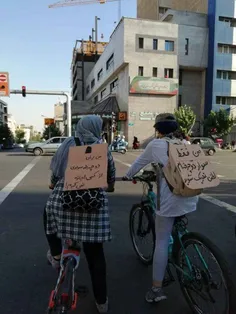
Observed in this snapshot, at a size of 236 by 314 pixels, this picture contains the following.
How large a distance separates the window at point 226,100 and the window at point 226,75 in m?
2.64

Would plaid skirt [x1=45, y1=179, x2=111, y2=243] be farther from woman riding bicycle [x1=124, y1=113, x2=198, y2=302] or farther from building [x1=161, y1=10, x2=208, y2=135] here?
building [x1=161, y1=10, x2=208, y2=135]

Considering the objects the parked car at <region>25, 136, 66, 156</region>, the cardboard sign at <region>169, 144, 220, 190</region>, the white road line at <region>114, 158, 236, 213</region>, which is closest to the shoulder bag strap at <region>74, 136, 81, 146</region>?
the cardboard sign at <region>169, 144, 220, 190</region>

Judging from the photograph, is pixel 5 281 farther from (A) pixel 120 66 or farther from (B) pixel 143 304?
(A) pixel 120 66

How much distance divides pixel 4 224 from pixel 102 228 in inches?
132

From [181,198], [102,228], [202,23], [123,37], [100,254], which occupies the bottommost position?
[100,254]

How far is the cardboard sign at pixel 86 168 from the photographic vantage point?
2.12 m

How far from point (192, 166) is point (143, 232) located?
144 cm

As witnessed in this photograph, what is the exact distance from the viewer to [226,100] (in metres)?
39.5

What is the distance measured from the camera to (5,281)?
3074mm

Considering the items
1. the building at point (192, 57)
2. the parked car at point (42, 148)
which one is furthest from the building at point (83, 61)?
the parked car at point (42, 148)

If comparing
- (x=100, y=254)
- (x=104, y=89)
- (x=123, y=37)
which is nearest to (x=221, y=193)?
(x=100, y=254)

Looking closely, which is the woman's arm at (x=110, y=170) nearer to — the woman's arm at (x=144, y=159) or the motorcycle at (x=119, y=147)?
the woman's arm at (x=144, y=159)

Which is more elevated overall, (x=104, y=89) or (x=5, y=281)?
(x=104, y=89)

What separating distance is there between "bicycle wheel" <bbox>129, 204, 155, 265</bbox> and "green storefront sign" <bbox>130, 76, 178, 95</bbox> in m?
31.8
